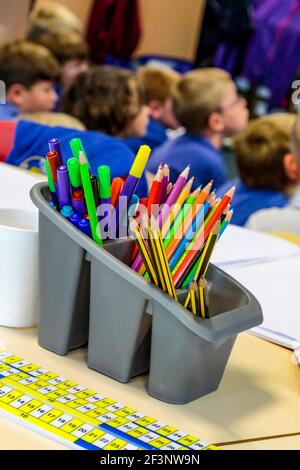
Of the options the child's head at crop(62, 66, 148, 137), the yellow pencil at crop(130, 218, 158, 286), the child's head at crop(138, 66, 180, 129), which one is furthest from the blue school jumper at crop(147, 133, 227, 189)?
the yellow pencil at crop(130, 218, 158, 286)

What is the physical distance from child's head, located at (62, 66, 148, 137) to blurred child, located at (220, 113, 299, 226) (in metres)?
0.35

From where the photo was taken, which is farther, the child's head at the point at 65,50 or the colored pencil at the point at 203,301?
the child's head at the point at 65,50

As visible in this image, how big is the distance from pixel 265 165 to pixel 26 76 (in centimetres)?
96

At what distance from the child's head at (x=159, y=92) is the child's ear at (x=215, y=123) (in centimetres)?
45

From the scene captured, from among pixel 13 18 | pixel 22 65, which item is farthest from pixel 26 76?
pixel 13 18

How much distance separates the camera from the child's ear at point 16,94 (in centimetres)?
288

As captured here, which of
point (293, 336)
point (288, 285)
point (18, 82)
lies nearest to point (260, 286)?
point (288, 285)

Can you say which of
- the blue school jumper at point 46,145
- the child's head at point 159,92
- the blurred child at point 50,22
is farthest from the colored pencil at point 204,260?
the blurred child at point 50,22

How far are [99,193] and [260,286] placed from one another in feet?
1.28

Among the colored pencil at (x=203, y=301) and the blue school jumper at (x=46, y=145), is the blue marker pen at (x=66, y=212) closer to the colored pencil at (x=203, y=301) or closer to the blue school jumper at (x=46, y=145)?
the colored pencil at (x=203, y=301)

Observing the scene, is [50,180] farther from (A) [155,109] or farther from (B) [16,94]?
(A) [155,109]

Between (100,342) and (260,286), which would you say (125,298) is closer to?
(100,342)
